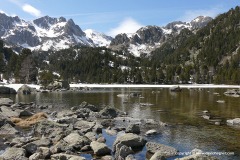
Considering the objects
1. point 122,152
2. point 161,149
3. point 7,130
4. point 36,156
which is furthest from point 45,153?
point 7,130

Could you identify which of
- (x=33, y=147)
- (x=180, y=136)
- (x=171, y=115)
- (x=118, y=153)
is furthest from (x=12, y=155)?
(x=171, y=115)

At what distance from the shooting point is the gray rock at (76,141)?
3494cm

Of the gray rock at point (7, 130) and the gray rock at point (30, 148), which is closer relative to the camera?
the gray rock at point (30, 148)

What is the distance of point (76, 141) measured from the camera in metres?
35.5

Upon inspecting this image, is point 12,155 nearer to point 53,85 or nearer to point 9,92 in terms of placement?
point 9,92

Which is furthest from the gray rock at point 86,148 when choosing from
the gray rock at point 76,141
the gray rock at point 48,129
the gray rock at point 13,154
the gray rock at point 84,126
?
the gray rock at point 84,126

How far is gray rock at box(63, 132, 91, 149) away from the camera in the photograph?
34.9 m

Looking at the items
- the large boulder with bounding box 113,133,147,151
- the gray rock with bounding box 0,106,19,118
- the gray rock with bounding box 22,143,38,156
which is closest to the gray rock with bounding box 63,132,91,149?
the large boulder with bounding box 113,133,147,151

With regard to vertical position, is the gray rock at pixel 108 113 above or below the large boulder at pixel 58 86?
below

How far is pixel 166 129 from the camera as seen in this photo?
46.5 metres

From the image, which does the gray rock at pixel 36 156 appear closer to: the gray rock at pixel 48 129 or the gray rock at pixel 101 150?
the gray rock at pixel 101 150

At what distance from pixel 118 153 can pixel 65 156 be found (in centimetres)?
519

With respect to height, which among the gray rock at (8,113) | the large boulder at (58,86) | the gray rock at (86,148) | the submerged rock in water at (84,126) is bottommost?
the gray rock at (86,148)

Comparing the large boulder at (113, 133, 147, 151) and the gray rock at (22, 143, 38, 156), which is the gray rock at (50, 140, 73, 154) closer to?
the gray rock at (22, 143, 38, 156)
